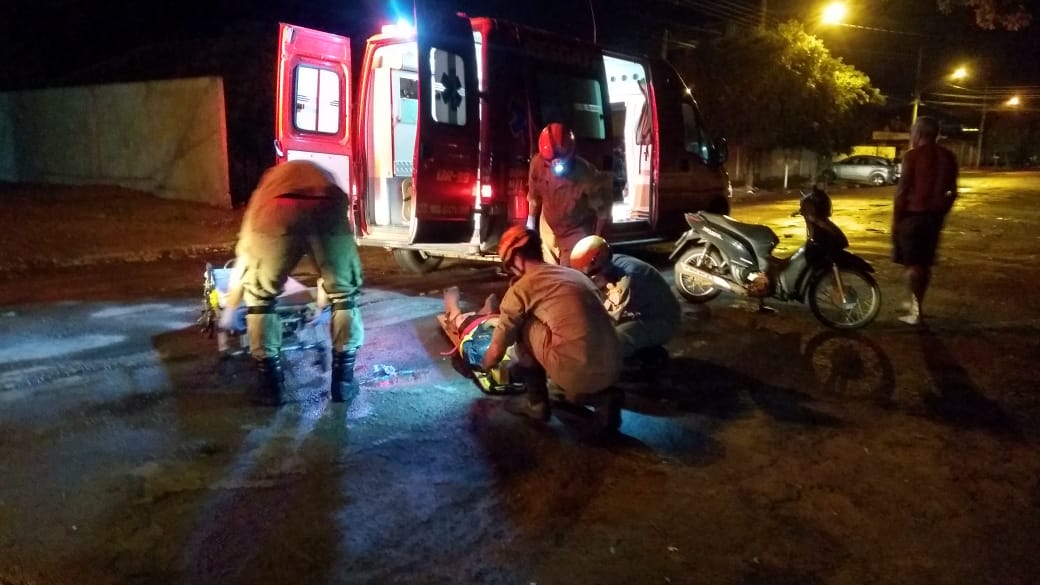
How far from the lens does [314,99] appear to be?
8555 millimetres

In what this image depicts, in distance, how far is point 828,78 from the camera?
2959 cm

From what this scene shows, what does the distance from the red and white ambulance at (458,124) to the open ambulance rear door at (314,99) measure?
1 centimetres

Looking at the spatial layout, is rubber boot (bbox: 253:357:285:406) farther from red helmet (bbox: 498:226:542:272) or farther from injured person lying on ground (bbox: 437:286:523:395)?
red helmet (bbox: 498:226:542:272)

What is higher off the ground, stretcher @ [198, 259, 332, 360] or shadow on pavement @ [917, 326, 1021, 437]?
stretcher @ [198, 259, 332, 360]

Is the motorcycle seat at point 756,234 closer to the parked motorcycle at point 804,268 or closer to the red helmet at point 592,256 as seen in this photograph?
the parked motorcycle at point 804,268

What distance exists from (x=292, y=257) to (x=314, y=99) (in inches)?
160

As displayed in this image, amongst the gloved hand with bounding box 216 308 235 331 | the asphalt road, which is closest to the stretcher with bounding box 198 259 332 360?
the gloved hand with bounding box 216 308 235 331

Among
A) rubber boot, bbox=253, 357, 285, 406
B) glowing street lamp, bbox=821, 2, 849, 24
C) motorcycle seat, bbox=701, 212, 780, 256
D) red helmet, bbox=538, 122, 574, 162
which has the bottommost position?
rubber boot, bbox=253, 357, 285, 406

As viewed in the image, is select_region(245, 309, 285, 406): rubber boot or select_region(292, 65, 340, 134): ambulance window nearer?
select_region(245, 309, 285, 406): rubber boot

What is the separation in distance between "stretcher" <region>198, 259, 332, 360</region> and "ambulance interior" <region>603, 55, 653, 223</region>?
507 cm

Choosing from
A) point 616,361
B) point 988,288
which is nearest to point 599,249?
point 616,361

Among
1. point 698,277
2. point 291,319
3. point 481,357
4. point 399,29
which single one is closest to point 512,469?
point 481,357

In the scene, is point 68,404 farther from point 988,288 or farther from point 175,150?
point 175,150

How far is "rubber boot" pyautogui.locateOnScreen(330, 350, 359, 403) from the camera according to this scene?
522 cm
